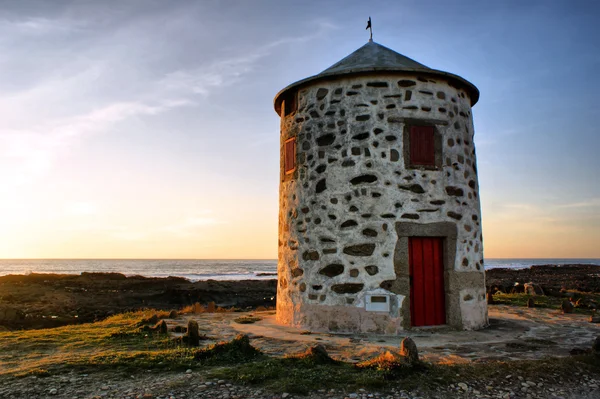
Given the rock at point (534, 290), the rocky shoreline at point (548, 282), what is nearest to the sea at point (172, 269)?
the rocky shoreline at point (548, 282)

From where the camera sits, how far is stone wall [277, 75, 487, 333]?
857 centimetres

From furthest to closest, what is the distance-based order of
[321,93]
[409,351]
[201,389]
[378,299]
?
[321,93] < [378,299] < [409,351] < [201,389]

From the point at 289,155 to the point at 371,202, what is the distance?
2381 mm

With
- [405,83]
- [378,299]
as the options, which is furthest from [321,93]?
[378,299]

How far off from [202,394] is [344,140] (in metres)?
5.84

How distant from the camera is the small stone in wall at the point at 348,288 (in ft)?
28.0

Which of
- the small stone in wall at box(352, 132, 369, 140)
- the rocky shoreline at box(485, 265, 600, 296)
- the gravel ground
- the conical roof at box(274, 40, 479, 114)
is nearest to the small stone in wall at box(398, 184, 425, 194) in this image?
the small stone in wall at box(352, 132, 369, 140)

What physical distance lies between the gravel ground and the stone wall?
3539mm

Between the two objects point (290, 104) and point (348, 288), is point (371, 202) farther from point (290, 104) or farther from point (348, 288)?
point (290, 104)

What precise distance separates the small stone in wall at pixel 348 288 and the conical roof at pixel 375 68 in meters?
4.25

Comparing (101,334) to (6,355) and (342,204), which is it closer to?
(6,355)

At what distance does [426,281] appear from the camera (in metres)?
8.85

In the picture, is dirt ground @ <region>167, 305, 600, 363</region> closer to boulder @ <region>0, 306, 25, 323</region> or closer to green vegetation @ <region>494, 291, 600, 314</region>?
green vegetation @ <region>494, 291, 600, 314</region>

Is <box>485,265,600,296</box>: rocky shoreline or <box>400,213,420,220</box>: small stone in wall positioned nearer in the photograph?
<box>400,213,420,220</box>: small stone in wall
